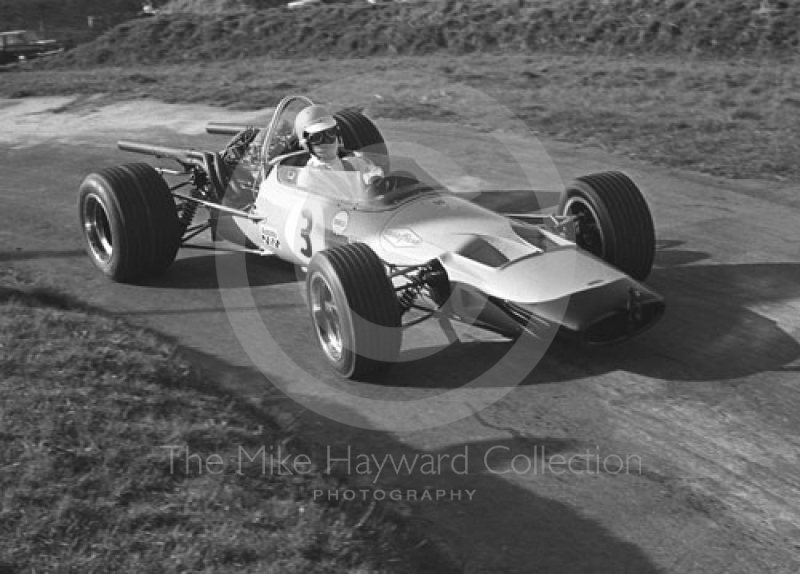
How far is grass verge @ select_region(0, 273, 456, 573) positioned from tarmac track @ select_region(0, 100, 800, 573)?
0.39 m

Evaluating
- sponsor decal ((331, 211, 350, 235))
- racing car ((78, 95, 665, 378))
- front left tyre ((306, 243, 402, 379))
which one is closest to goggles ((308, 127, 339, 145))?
racing car ((78, 95, 665, 378))

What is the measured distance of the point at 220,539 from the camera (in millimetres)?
4520

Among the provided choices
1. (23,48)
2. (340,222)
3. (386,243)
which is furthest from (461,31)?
(386,243)

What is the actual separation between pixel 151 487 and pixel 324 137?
393 cm

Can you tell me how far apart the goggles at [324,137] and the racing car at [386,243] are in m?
0.24

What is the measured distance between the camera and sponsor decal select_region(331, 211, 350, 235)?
24.8 ft

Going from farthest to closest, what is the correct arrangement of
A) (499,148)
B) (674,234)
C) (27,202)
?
(499,148) → (27,202) → (674,234)

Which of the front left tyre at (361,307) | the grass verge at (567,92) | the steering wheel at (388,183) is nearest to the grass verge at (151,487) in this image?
the front left tyre at (361,307)

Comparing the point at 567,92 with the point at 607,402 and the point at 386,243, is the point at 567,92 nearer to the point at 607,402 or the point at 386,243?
the point at 386,243

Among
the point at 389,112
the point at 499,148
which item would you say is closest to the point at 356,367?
the point at 499,148

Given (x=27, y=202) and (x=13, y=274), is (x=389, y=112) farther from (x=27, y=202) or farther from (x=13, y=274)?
(x=13, y=274)

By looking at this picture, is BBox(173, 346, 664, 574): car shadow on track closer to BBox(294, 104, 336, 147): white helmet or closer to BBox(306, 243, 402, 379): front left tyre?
BBox(306, 243, 402, 379): front left tyre

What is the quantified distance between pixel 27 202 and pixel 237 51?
12998 millimetres

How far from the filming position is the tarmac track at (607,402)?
4.86 meters
